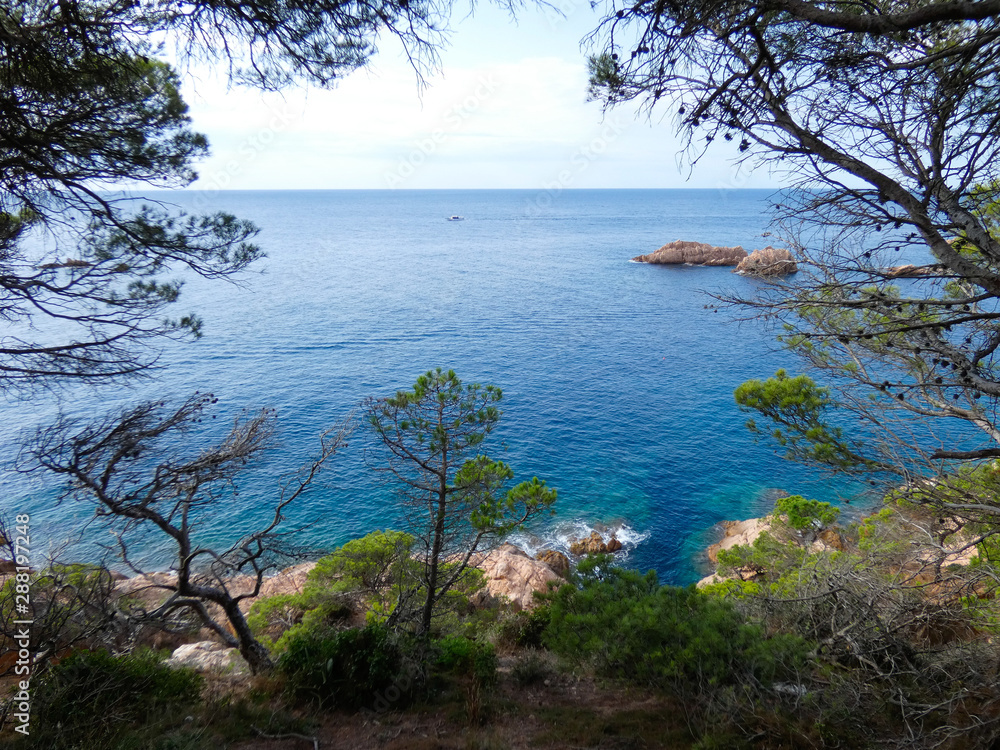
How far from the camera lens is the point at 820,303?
4762mm

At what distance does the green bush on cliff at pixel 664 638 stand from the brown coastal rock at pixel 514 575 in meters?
8.06

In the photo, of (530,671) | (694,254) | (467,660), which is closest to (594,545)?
(530,671)

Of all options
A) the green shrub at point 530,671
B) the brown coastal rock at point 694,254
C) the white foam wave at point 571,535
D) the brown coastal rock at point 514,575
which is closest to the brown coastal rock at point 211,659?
the green shrub at point 530,671

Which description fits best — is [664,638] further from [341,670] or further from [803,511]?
[803,511]

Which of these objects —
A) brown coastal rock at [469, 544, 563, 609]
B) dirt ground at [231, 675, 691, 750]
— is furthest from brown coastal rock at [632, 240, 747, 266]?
dirt ground at [231, 675, 691, 750]

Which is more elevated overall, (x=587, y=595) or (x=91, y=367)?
(x=91, y=367)

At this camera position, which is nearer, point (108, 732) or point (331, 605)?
point (108, 732)

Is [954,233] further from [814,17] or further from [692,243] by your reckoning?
[692,243]

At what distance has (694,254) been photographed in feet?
233

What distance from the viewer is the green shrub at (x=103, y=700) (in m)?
5.61

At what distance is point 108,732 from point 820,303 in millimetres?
8769

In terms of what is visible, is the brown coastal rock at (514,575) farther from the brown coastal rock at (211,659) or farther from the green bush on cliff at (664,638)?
the green bush on cliff at (664,638)

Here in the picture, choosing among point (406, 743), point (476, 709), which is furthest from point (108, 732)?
point (476, 709)

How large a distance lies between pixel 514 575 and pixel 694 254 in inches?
2512
